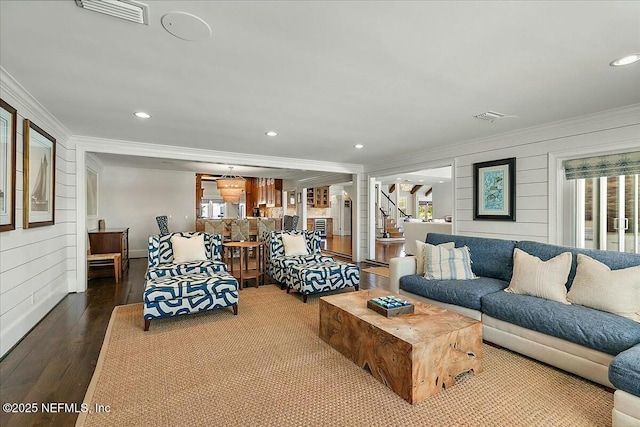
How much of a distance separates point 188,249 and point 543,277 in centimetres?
403

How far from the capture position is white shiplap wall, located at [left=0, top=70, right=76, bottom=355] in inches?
102

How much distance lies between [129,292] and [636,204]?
6670 mm

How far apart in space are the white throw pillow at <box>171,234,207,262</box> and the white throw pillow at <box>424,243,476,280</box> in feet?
9.72

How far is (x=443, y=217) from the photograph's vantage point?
13008 mm

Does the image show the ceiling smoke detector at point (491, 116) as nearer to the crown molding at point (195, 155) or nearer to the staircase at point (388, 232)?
the crown molding at point (195, 155)

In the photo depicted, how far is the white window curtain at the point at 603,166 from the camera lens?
337cm

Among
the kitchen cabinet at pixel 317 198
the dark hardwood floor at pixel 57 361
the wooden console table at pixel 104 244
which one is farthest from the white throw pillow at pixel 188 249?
the kitchen cabinet at pixel 317 198

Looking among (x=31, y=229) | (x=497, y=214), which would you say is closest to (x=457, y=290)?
(x=497, y=214)

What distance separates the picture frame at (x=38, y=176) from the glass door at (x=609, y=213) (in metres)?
6.20

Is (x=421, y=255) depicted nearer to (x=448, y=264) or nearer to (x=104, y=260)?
(x=448, y=264)

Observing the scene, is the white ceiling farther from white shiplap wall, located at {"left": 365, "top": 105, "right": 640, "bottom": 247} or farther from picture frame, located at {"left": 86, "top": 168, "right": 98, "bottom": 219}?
picture frame, located at {"left": 86, "top": 168, "right": 98, "bottom": 219}

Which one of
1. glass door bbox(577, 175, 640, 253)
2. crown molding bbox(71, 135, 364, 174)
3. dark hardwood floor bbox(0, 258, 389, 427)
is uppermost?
crown molding bbox(71, 135, 364, 174)

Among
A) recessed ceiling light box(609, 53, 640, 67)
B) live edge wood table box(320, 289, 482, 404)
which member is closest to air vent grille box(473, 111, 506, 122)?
recessed ceiling light box(609, 53, 640, 67)

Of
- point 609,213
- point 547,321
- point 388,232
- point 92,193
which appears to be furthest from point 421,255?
point 388,232
